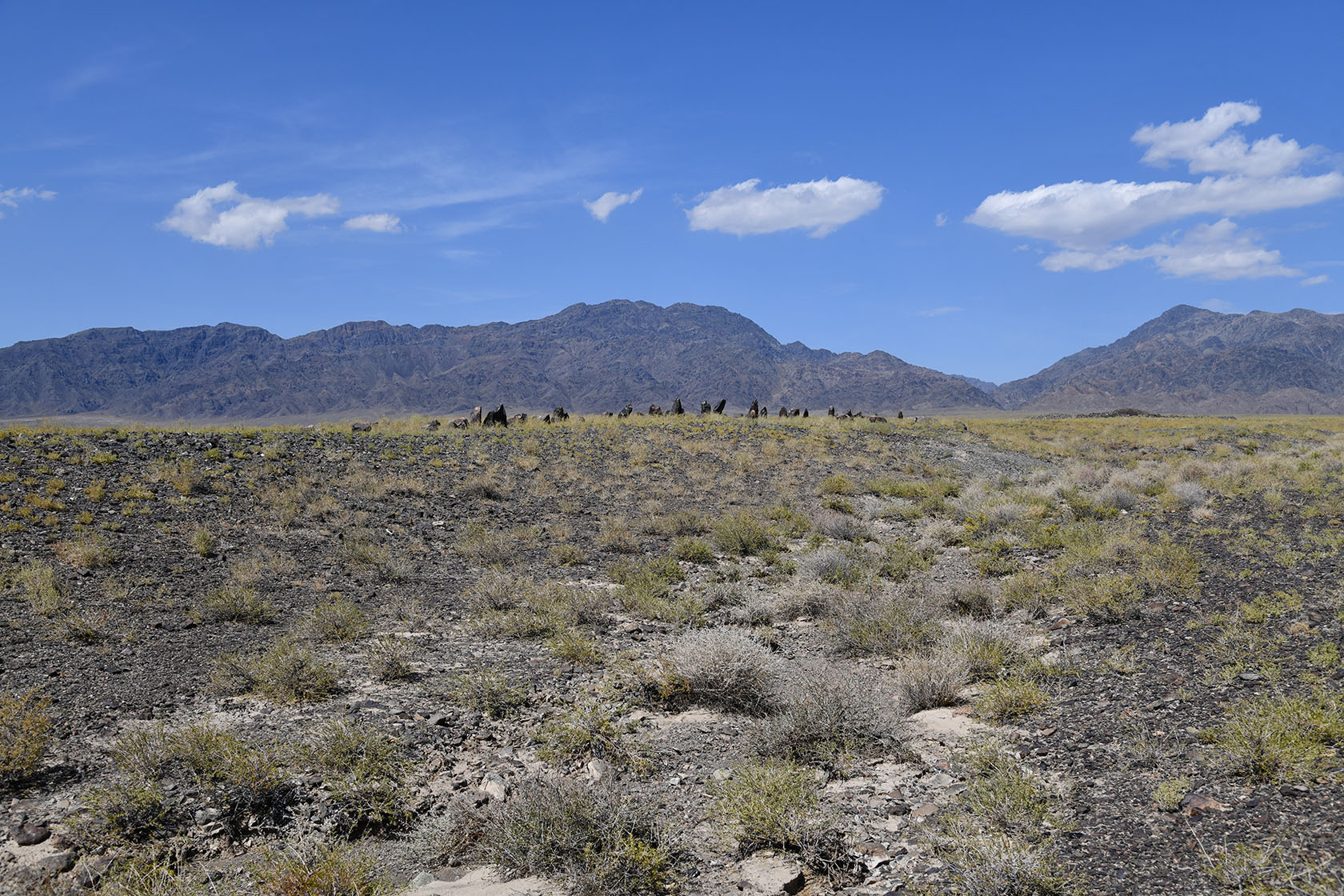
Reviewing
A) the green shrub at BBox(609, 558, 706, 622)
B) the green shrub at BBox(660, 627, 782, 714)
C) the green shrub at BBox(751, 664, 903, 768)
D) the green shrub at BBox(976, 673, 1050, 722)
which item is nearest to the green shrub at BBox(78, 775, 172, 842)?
the green shrub at BBox(660, 627, 782, 714)

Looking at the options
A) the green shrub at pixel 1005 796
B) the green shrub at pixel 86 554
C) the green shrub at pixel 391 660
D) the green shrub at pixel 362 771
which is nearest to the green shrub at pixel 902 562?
the green shrub at pixel 1005 796

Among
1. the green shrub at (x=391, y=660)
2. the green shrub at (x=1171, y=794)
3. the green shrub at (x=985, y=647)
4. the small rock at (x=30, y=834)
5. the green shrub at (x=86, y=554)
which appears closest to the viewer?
the green shrub at (x=1171, y=794)

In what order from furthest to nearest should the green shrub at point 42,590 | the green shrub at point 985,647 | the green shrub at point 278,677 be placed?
1. the green shrub at point 42,590
2. the green shrub at point 985,647
3. the green shrub at point 278,677

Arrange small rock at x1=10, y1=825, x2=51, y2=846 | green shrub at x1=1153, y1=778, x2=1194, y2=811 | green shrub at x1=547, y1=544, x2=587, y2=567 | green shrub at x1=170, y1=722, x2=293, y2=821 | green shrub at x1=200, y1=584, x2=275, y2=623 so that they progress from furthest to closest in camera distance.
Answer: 1. green shrub at x1=547, y1=544, x2=587, y2=567
2. green shrub at x1=200, y1=584, x2=275, y2=623
3. green shrub at x1=170, y1=722, x2=293, y2=821
4. small rock at x1=10, y1=825, x2=51, y2=846
5. green shrub at x1=1153, y1=778, x2=1194, y2=811

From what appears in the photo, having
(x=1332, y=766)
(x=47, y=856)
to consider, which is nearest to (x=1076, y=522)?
(x=1332, y=766)

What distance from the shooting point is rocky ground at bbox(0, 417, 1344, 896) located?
14.9ft

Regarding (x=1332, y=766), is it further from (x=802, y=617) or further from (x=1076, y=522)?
(x=1076, y=522)

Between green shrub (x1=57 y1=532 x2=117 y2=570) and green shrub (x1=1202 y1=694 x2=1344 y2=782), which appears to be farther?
green shrub (x1=57 y1=532 x2=117 y2=570)

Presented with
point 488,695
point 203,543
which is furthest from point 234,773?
point 203,543

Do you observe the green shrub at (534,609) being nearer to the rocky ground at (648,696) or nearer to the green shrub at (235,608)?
the rocky ground at (648,696)

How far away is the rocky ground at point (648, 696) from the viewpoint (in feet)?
14.9

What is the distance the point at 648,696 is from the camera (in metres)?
7.38

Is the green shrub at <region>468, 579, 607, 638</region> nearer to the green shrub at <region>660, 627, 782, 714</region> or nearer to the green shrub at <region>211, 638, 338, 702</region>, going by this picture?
the green shrub at <region>660, 627, 782, 714</region>

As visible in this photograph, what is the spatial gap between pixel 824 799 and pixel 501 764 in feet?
8.86
